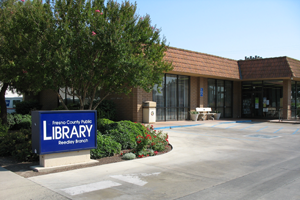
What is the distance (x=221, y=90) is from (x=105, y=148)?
62.7 ft

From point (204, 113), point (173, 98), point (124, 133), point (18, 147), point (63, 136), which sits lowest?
point (18, 147)

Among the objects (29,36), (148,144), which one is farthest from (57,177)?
(29,36)

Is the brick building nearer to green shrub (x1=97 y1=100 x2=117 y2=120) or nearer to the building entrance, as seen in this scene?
the building entrance

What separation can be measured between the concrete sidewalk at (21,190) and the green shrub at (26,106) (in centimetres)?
1877

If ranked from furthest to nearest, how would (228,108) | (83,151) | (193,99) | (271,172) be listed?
(228,108) → (193,99) → (83,151) → (271,172)

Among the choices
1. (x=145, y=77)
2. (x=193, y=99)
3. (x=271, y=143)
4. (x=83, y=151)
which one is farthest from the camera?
(x=193, y=99)

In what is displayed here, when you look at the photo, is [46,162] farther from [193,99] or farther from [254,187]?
[193,99]

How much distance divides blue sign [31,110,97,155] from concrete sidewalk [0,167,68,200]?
102cm

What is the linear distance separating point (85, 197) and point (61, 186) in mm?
907

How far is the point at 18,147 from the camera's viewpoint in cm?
852

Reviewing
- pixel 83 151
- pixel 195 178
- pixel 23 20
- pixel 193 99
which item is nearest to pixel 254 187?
pixel 195 178

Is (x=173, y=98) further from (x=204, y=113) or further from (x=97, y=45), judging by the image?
(x=97, y=45)

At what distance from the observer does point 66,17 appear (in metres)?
9.24

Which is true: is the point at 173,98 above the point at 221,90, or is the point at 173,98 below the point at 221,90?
below
